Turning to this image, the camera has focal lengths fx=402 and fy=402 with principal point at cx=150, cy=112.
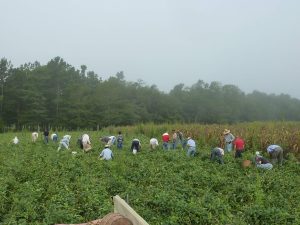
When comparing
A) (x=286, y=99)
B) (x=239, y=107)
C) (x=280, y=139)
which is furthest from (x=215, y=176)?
(x=286, y=99)

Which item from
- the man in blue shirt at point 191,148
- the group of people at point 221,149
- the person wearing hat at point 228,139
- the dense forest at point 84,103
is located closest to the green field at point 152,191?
the group of people at point 221,149

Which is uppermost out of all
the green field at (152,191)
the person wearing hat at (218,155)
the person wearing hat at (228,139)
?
the person wearing hat at (228,139)

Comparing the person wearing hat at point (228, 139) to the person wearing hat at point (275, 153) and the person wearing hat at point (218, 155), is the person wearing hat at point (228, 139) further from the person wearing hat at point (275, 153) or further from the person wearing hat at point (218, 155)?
the person wearing hat at point (275, 153)

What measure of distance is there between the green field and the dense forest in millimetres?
36734

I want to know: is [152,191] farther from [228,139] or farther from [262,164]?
[228,139]

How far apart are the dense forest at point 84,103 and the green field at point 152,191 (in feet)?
121

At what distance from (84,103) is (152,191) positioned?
168 ft

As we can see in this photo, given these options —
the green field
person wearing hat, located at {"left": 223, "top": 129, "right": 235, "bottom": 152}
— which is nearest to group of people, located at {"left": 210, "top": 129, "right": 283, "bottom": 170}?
person wearing hat, located at {"left": 223, "top": 129, "right": 235, "bottom": 152}

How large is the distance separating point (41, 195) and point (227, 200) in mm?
4710

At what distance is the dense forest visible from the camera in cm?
5841

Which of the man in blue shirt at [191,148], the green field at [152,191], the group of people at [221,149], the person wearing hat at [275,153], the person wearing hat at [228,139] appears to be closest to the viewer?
the green field at [152,191]

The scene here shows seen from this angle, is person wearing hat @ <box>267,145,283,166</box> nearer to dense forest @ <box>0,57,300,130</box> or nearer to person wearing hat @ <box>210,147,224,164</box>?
person wearing hat @ <box>210,147,224,164</box>

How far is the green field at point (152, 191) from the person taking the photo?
27.8ft

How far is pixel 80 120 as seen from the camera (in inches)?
2319
